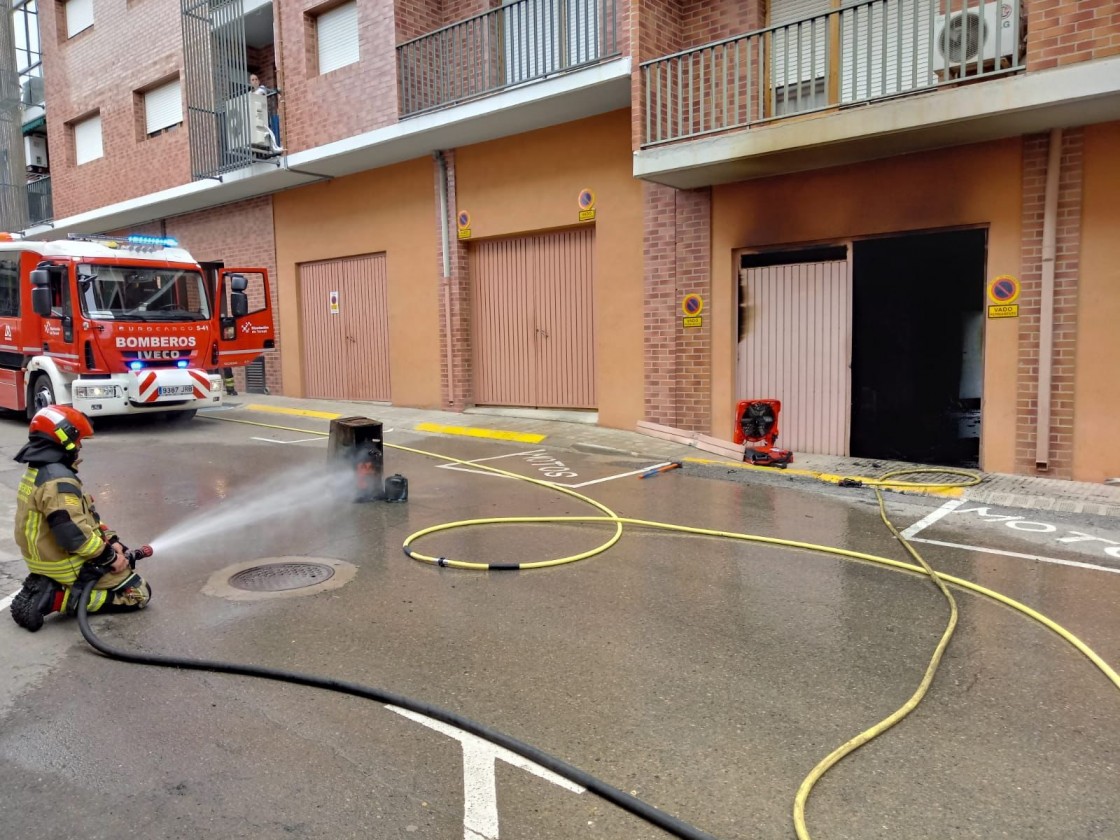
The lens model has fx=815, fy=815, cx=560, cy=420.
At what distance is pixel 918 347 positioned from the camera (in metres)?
9.85

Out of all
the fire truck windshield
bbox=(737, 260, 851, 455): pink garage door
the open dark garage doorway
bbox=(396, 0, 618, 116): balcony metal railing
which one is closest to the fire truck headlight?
the fire truck windshield

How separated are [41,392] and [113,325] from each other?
1791 mm

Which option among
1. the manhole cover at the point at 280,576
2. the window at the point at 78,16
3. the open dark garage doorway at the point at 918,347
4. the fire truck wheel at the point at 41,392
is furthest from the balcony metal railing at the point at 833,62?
the window at the point at 78,16

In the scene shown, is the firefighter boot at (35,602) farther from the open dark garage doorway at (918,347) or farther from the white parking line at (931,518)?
the open dark garage doorway at (918,347)

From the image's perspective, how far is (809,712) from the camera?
3.61 m

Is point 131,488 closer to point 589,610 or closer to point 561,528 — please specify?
point 561,528

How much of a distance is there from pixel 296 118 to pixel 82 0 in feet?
34.2

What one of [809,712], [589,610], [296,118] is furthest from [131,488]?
[296,118]

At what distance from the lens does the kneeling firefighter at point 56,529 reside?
179 inches

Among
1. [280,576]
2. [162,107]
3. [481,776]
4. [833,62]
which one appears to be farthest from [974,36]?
[162,107]

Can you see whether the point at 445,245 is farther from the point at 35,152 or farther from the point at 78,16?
the point at 35,152

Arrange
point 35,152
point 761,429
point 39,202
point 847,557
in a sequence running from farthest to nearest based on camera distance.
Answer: point 35,152, point 39,202, point 761,429, point 847,557

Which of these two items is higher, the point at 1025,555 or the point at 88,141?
the point at 88,141

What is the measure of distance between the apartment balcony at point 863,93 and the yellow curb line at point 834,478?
3581mm
